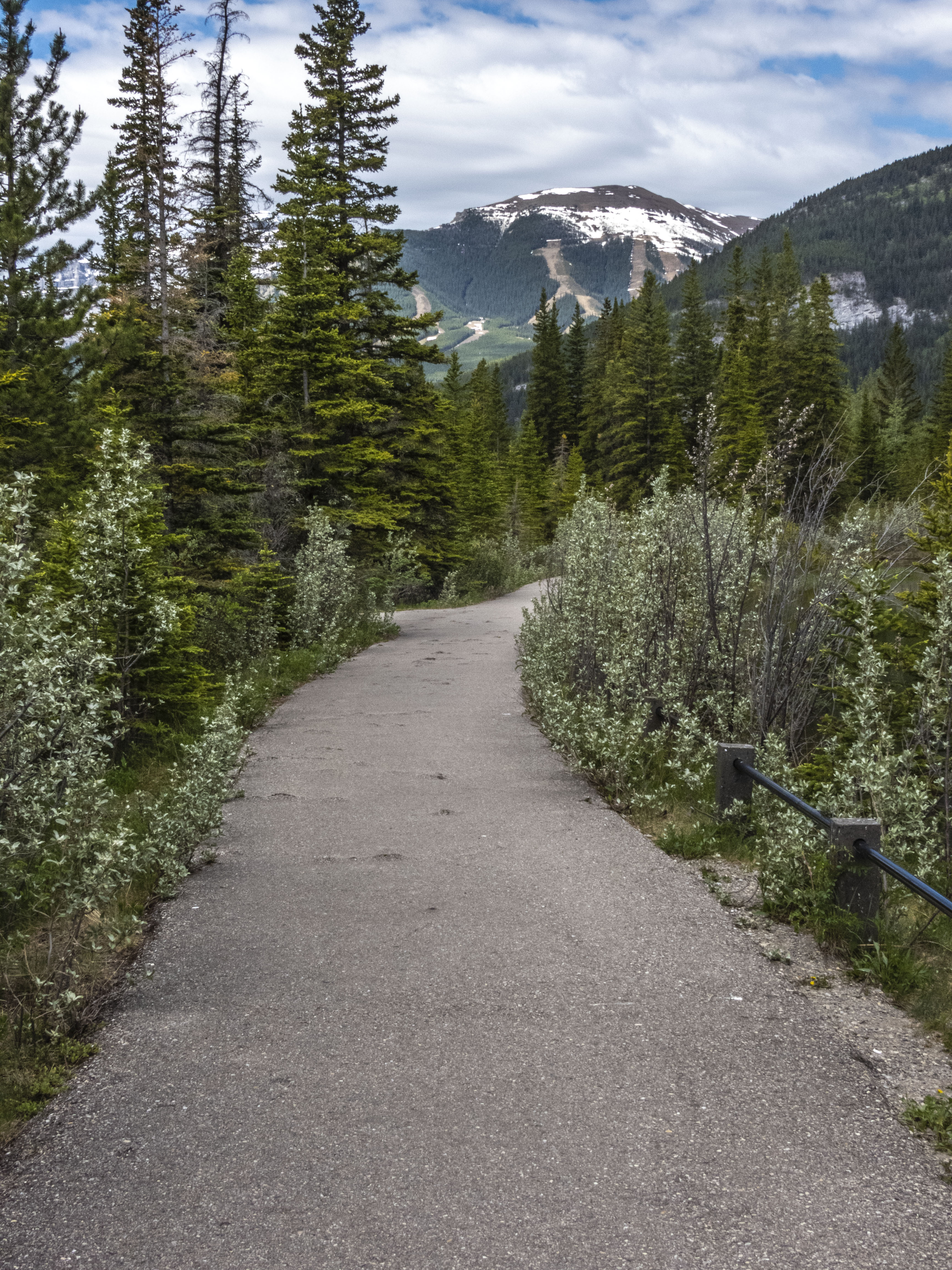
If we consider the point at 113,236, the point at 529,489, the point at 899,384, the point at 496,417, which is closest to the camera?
the point at 113,236

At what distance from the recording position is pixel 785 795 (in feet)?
17.0

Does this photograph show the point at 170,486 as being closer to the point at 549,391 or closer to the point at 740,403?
the point at 740,403

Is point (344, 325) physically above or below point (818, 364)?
below

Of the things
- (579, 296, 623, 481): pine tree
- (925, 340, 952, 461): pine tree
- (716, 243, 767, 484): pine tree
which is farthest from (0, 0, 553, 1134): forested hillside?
(925, 340, 952, 461): pine tree

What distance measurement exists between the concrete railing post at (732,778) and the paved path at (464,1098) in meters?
0.79

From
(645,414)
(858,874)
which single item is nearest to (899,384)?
(645,414)

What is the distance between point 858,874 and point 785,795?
0.62m

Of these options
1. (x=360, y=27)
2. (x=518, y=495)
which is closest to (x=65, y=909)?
(x=360, y=27)

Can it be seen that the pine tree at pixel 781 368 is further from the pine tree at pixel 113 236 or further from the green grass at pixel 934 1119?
the green grass at pixel 934 1119

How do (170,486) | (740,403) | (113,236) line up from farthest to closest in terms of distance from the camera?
1. (740,403)
2. (113,236)
3. (170,486)

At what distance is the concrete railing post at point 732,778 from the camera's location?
636cm

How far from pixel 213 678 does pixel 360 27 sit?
61.0 feet

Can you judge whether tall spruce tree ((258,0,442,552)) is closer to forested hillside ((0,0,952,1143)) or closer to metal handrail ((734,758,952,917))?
forested hillside ((0,0,952,1143))

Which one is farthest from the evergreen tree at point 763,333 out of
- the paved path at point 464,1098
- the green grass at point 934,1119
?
the green grass at point 934,1119
